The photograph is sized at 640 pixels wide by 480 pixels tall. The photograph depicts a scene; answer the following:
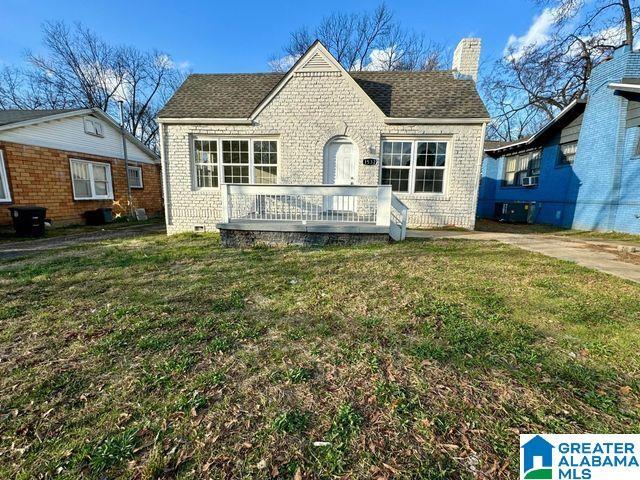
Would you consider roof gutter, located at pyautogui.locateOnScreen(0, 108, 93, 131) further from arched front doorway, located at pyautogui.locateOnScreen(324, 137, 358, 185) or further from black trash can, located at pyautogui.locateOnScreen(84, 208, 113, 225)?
arched front doorway, located at pyautogui.locateOnScreen(324, 137, 358, 185)

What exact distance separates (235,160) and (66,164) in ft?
26.0

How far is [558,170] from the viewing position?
38.6 ft

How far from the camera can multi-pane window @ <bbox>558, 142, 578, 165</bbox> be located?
1111cm

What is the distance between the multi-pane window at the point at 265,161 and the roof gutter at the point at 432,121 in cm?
371

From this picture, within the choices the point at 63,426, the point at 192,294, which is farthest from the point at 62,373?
the point at 192,294

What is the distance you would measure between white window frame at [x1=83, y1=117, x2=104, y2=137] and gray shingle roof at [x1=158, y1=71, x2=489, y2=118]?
553cm

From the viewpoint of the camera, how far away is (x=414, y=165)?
9055mm

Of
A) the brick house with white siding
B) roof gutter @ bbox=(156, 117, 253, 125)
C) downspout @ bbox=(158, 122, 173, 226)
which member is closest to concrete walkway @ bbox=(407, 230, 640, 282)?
roof gutter @ bbox=(156, 117, 253, 125)

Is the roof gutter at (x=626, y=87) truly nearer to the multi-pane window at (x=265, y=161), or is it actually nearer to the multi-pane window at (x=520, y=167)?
the multi-pane window at (x=520, y=167)

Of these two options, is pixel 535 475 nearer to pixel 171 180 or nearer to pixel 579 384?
pixel 579 384

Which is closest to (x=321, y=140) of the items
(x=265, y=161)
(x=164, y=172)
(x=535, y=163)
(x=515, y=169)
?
(x=265, y=161)

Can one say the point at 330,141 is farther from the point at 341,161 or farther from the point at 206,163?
the point at 206,163

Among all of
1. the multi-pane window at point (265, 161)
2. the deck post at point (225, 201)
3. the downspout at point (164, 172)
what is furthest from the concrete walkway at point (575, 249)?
the downspout at point (164, 172)

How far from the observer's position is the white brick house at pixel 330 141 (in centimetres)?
868
